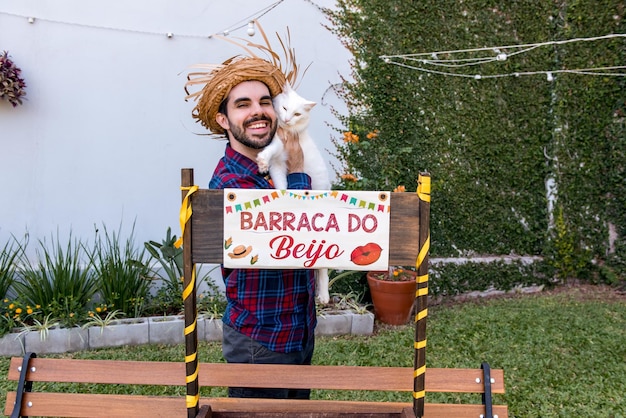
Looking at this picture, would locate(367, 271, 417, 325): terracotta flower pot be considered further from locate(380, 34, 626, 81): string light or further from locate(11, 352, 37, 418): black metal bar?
locate(11, 352, 37, 418): black metal bar

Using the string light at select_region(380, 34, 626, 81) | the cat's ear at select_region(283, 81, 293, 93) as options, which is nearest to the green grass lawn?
the cat's ear at select_region(283, 81, 293, 93)

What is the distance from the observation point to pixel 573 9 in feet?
16.3

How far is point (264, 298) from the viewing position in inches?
67.6

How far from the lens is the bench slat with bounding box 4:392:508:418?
1608mm

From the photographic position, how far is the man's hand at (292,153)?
187cm

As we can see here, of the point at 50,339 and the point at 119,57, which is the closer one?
the point at 50,339

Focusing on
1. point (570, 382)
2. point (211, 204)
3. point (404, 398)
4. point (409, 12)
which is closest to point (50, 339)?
point (404, 398)

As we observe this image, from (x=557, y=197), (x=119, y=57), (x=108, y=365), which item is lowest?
(x=108, y=365)

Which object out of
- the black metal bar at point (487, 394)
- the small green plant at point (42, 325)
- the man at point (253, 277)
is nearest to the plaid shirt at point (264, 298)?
the man at point (253, 277)

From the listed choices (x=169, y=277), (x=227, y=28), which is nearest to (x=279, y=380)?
(x=169, y=277)

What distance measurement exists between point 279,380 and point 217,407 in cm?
22

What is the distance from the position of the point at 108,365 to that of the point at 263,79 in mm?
1100

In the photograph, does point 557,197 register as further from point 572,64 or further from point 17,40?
point 17,40

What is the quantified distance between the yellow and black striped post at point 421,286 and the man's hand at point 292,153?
531 mm
